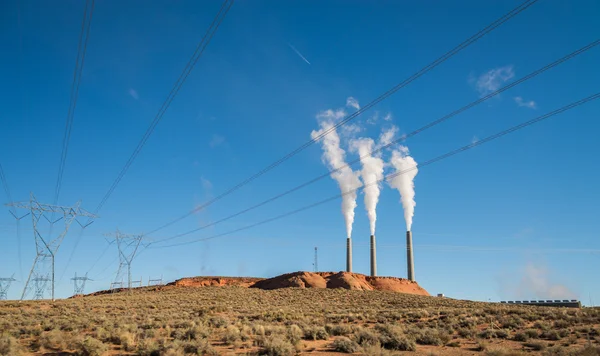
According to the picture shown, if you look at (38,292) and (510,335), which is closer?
(510,335)

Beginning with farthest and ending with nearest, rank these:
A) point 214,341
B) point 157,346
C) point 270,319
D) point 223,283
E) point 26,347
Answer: point 223,283
point 270,319
point 214,341
point 26,347
point 157,346

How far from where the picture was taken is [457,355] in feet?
59.0

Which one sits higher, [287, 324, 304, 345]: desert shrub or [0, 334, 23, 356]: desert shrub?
[0, 334, 23, 356]: desert shrub

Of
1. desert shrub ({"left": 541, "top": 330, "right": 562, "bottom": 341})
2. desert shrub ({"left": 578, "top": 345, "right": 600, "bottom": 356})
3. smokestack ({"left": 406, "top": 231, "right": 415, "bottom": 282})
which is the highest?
smokestack ({"left": 406, "top": 231, "right": 415, "bottom": 282})

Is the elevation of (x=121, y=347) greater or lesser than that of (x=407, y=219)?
lesser

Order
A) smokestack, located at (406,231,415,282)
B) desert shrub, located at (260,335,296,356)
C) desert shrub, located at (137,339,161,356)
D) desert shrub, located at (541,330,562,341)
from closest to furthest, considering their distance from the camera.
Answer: desert shrub, located at (260,335,296,356) → desert shrub, located at (137,339,161,356) → desert shrub, located at (541,330,562,341) → smokestack, located at (406,231,415,282)

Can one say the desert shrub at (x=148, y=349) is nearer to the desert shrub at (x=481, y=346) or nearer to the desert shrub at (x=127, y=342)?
the desert shrub at (x=127, y=342)

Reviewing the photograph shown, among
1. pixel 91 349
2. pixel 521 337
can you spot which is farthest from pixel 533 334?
pixel 91 349

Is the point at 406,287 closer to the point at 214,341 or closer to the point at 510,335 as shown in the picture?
the point at 510,335

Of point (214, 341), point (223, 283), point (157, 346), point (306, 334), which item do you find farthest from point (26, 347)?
point (223, 283)

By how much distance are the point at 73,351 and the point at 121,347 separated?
2.07 metres

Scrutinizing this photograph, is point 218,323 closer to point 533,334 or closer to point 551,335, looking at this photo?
point 533,334

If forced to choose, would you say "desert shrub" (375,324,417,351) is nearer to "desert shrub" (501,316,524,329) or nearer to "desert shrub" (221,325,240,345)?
"desert shrub" (221,325,240,345)

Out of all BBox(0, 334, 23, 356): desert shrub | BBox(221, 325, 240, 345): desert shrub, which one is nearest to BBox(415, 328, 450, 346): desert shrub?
BBox(221, 325, 240, 345): desert shrub
